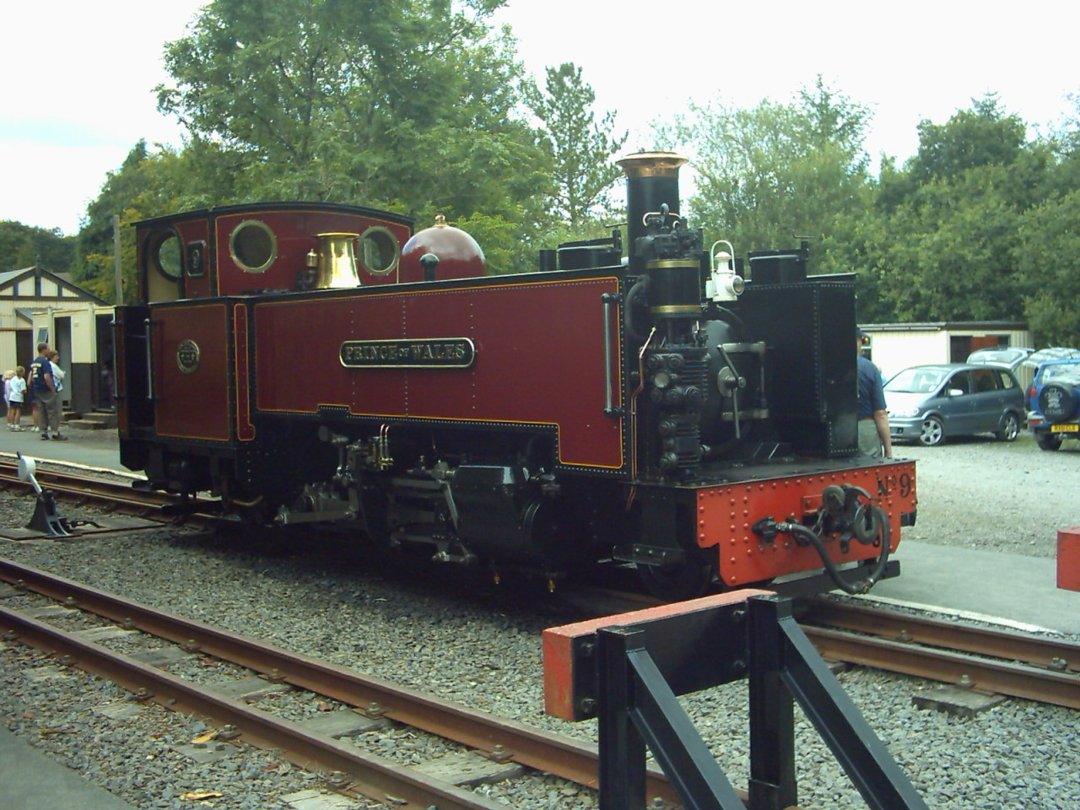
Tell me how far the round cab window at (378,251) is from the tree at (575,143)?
3705 centimetres

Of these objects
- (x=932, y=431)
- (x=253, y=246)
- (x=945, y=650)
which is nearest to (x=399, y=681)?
(x=945, y=650)

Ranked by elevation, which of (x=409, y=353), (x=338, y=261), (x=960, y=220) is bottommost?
(x=409, y=353)

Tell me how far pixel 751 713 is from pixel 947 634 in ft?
11.8

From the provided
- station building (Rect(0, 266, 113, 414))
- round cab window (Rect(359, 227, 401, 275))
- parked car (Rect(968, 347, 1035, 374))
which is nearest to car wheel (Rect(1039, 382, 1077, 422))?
parked car (Rect(968, 347, 1035, 374))

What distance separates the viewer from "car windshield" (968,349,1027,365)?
80.4 feet

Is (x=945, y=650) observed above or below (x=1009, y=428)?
below

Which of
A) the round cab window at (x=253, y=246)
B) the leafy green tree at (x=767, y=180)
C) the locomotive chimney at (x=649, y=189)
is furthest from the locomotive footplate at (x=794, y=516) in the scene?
the leafy green tree at (x=767, y=180)

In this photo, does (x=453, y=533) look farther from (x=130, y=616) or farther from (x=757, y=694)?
(x=757, y=694)

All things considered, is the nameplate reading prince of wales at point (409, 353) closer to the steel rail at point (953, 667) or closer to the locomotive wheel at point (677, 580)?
the locomotive wheel at point (677, 580)

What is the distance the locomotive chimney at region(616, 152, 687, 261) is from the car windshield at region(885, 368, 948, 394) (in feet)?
44.5

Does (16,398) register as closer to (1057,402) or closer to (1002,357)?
(1057,402)

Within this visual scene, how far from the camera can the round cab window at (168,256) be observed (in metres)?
10.2

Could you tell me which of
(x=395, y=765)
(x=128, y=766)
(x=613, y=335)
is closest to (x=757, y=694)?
(x=395, y=765)

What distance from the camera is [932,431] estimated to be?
1891 centimetres
